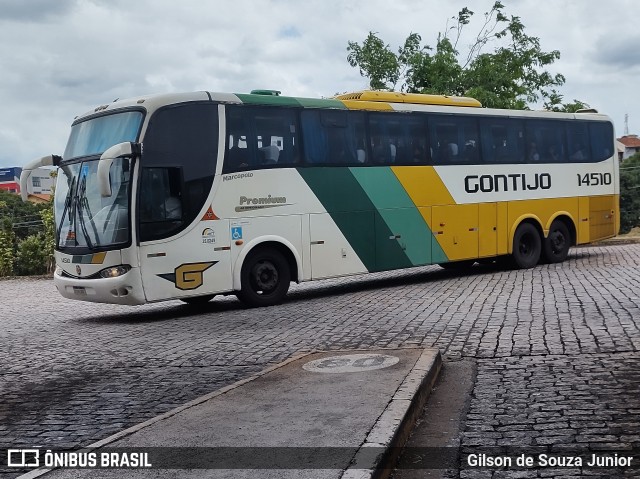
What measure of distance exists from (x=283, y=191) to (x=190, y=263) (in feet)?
7.65

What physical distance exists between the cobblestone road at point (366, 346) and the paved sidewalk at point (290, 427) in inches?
20.3

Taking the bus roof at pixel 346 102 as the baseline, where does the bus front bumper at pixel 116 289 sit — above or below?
below

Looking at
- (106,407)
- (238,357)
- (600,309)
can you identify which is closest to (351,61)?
(600,309)

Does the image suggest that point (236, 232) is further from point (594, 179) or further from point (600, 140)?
point (600, 140)

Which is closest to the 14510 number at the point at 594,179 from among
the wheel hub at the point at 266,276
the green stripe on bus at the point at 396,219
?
the green stripe on bus at the point at 396,219

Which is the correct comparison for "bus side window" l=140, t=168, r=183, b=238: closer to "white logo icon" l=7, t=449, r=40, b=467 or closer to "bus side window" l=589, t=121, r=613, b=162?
"white logo icon" l=7, t=449, r=40, b=467

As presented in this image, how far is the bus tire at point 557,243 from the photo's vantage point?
2197 centimetres

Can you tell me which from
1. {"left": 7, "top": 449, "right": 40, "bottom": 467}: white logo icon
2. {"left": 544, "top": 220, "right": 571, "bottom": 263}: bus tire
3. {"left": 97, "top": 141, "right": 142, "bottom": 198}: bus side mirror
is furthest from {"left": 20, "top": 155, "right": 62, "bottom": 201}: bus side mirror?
{"left": 544, "top": 220, "right": 571, "bottom": 263}: bus tire

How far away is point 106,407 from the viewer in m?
7.62

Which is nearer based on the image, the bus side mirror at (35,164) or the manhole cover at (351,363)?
the manhole cover at (351,363)

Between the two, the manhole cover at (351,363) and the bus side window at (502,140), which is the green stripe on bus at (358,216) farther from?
the manhole cover at (351,363)

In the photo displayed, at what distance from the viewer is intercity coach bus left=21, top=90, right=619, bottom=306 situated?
14.3 m

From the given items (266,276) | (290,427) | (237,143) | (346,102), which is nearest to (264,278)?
(266,276)

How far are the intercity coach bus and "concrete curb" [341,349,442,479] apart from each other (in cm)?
708
